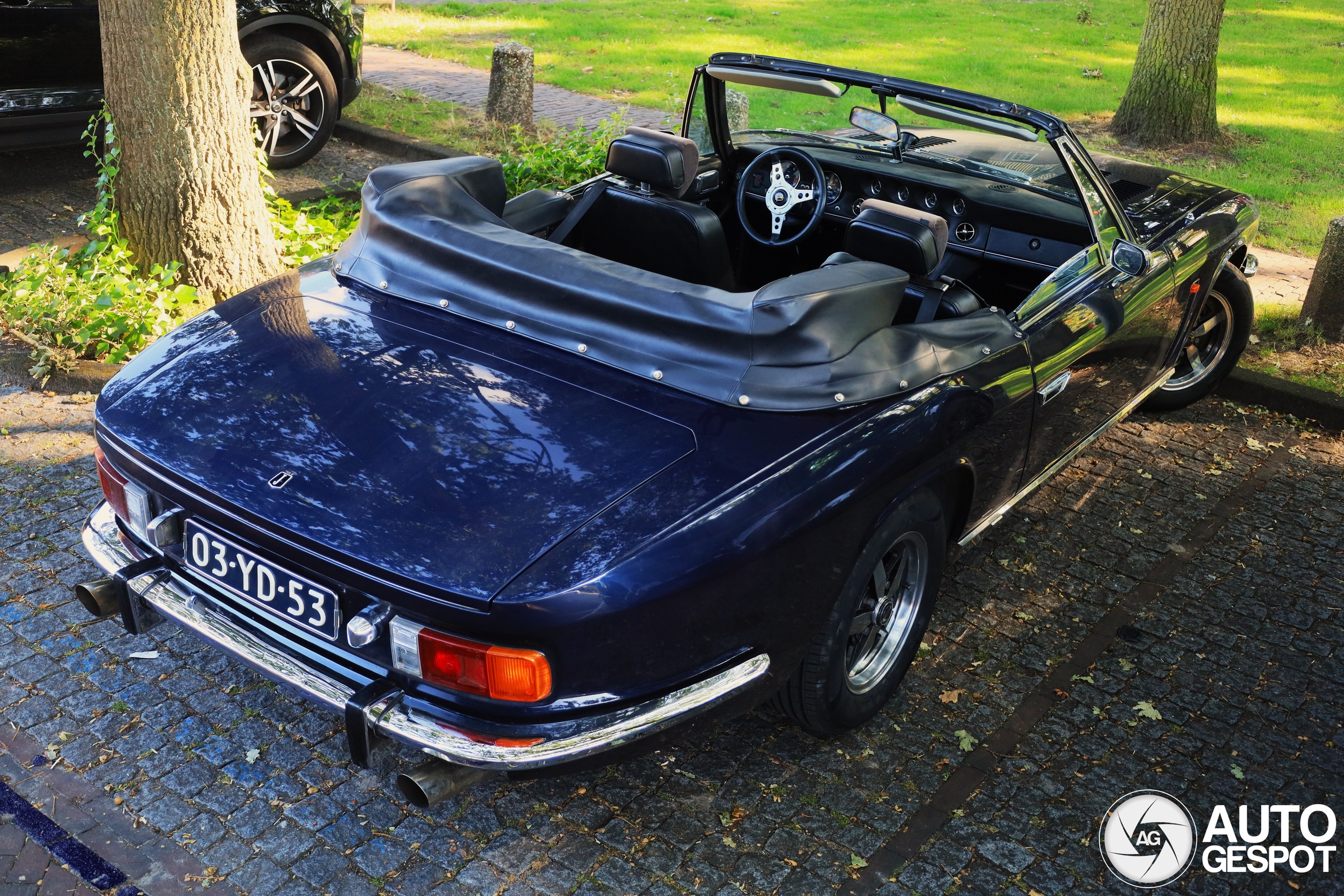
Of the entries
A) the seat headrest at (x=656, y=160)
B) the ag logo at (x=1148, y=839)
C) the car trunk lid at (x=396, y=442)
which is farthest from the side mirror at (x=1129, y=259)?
the car trunk lid at (x=396, y=442)

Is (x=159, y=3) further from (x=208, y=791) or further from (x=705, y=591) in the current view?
(x=705, y=591)

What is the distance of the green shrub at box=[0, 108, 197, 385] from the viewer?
4.95 m

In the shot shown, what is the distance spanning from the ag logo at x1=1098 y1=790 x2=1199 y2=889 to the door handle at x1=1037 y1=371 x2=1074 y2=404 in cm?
125

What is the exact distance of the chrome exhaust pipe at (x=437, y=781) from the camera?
2.46 meters

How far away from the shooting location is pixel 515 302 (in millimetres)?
3211

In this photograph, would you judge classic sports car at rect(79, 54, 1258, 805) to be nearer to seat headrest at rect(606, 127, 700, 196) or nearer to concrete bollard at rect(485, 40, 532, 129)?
seat headrest at rect(606, 127, 700, 196)

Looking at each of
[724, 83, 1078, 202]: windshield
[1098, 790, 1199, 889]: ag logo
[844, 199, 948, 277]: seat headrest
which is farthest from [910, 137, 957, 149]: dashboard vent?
[1098, 790, 1199, 889]: ag logo

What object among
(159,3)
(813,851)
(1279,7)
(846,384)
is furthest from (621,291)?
(1279,7)

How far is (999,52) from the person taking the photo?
502 inches

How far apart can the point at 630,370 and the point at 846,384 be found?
0.58 meters

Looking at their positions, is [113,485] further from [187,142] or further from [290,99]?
[290,99]

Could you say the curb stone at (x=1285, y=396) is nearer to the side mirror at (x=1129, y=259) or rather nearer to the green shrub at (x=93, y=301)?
the side mirror at (x=1129, y=259)

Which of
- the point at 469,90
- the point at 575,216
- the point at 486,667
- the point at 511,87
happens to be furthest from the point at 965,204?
the point at 469,90

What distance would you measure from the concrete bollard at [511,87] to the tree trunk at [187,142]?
356cm
